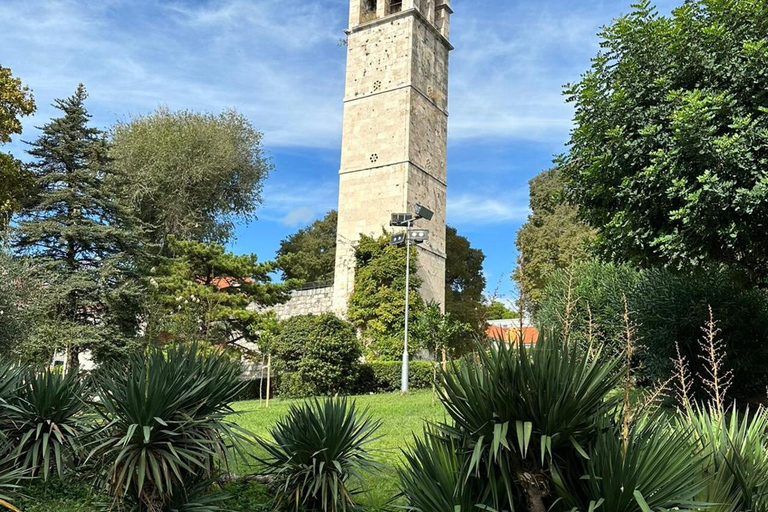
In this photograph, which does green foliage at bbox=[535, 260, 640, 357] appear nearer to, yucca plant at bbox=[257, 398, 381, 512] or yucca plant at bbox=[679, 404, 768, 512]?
yucca plant at bbox=[679, 404, 768, 512]

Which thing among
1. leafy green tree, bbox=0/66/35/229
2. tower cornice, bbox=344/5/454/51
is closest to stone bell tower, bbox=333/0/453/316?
tower cornice, bbox=344/5/454/51

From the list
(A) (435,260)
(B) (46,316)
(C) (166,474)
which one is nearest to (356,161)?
(A) (435,260)

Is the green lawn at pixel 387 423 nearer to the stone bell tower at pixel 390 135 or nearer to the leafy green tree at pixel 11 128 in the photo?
the stone bell tower at pixel 390 135

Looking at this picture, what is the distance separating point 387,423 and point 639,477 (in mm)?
7343

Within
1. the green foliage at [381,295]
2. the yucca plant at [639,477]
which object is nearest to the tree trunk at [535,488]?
the yucca plant at [639,477]

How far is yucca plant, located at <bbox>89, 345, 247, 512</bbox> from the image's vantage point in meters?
4.54

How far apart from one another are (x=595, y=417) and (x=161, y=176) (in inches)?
1132

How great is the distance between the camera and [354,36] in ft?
84.1

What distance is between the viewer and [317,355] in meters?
16.4

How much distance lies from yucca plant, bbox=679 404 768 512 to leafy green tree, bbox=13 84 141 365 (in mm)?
17514

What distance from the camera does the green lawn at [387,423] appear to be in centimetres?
618

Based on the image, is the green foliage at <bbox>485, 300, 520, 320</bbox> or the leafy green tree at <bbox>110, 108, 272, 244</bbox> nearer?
the green foliage at <bbox>485, 300, 520, 320</bbox>

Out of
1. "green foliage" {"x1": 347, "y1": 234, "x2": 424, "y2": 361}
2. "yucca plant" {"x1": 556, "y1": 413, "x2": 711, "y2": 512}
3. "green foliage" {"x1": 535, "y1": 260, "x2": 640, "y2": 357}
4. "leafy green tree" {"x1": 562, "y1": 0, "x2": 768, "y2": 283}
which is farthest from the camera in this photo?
"green foliage" {"x1": 347, "y1": 234, "x2": 424, "y2": 361}

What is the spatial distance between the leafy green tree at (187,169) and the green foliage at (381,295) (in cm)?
1033
